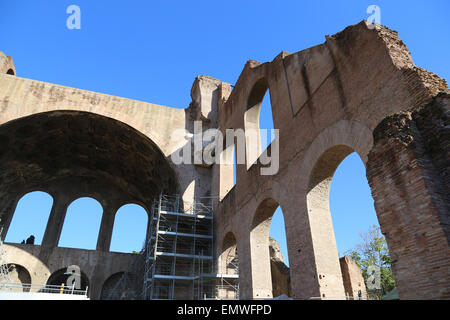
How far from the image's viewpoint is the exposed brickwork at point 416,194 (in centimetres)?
376

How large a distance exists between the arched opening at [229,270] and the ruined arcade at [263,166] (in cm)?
6

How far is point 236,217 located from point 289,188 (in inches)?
136

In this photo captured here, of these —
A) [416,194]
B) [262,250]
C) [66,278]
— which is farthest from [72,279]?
[416,194]

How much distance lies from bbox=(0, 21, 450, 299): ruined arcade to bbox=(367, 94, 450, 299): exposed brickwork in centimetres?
2

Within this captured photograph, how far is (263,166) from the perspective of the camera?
9.11 meters

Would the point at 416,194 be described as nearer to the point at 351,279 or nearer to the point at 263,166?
the point at 263,166

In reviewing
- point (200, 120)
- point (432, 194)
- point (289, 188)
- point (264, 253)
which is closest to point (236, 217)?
point (264, 253)

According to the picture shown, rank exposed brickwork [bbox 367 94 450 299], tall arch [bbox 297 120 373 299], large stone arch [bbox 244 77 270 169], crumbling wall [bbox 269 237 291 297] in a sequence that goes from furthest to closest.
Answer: large stone arch [bbox 244 77 270 169] < crumbling wall [bbox 269 237 291 297] < tall arch [bbox 297 120 373 299] < exposed brickwork [bbox 367 94 450 299]

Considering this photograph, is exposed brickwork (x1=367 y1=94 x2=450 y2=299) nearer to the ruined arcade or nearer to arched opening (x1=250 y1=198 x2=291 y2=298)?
the ruined arcade

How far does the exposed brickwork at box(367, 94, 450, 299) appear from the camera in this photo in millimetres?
3764

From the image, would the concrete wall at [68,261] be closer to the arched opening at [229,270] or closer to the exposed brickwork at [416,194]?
the arched opening at [229,270]

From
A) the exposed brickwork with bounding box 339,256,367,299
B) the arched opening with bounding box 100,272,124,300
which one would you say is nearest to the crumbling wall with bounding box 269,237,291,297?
the exposed brickwork with bounding box 339,256,367,299

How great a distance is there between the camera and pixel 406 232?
164 inches
